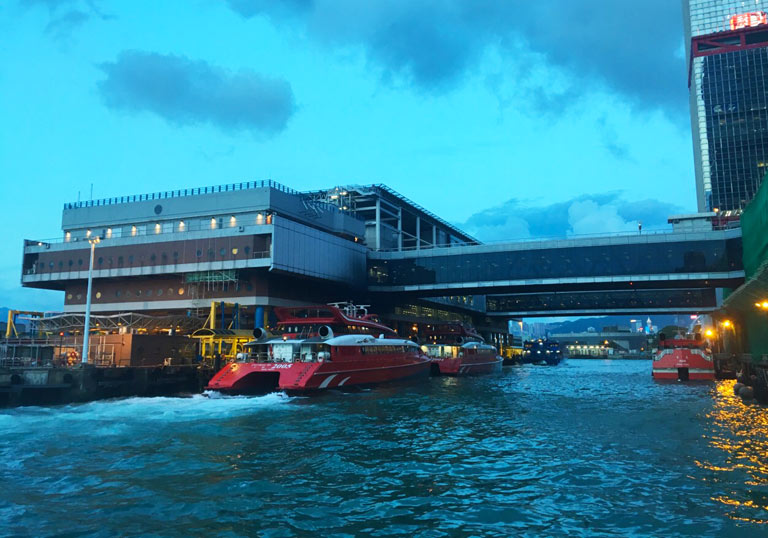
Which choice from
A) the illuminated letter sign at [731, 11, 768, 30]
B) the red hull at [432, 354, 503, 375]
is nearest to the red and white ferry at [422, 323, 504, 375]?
the red hull at [432, 354, 503, 375]

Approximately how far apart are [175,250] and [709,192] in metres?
188

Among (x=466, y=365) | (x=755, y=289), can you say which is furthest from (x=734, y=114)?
(x=755, y=289)

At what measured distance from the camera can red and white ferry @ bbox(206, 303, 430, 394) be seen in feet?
130

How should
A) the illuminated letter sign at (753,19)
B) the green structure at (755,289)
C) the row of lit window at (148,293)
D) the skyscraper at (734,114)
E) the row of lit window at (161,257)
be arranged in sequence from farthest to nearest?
1. the illuminated letter sign at (753,19)
2. the skyscraper at (734,114)
3. the row of lit window at (148,293)
4. the row of lit window at (161,257)
5. the green structure at (755,289)

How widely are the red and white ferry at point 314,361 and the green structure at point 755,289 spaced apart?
29.6m

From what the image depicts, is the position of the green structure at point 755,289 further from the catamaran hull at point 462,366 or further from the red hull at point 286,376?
the red hull at point 286,376

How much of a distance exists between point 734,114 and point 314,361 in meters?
205

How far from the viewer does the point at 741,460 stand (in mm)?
18094

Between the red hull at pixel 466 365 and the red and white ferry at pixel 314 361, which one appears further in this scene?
the red hull at pixel 466 365

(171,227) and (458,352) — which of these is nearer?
(458,352)

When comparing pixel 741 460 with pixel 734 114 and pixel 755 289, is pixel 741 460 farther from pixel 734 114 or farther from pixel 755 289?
pixel 734 114

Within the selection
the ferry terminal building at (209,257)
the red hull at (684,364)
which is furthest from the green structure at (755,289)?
the ferry terminal building at (209,257)

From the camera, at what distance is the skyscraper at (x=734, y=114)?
186m

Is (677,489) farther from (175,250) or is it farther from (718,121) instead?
(718,121)
